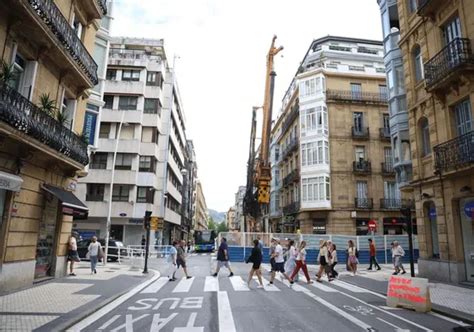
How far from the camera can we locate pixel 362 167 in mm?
32562

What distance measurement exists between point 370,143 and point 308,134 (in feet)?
19.5

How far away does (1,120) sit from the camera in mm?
8750

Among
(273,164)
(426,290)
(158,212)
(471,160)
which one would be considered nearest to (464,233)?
(471,160)

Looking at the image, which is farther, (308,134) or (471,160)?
(308,134)

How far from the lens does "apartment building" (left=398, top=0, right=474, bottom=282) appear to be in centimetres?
1330

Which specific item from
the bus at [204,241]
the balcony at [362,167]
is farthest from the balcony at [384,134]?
the bus at [204,241]

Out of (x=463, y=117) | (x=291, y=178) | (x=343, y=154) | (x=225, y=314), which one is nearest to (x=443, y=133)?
(x=463, y=117)

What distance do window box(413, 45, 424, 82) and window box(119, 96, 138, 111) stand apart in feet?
90.9

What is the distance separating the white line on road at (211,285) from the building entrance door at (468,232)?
968 centimetres

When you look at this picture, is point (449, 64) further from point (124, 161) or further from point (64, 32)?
point (124, 161)

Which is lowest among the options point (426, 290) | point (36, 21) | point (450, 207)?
point (426, 290)

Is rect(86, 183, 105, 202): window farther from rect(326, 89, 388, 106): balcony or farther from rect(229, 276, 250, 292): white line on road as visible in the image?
rect(326, 89, 388, 106): balcony

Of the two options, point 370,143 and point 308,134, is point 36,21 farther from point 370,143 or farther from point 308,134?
point 370,143

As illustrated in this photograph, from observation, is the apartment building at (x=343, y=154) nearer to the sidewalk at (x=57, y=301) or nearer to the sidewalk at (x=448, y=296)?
the sidewalk at (x=448, y=296)
